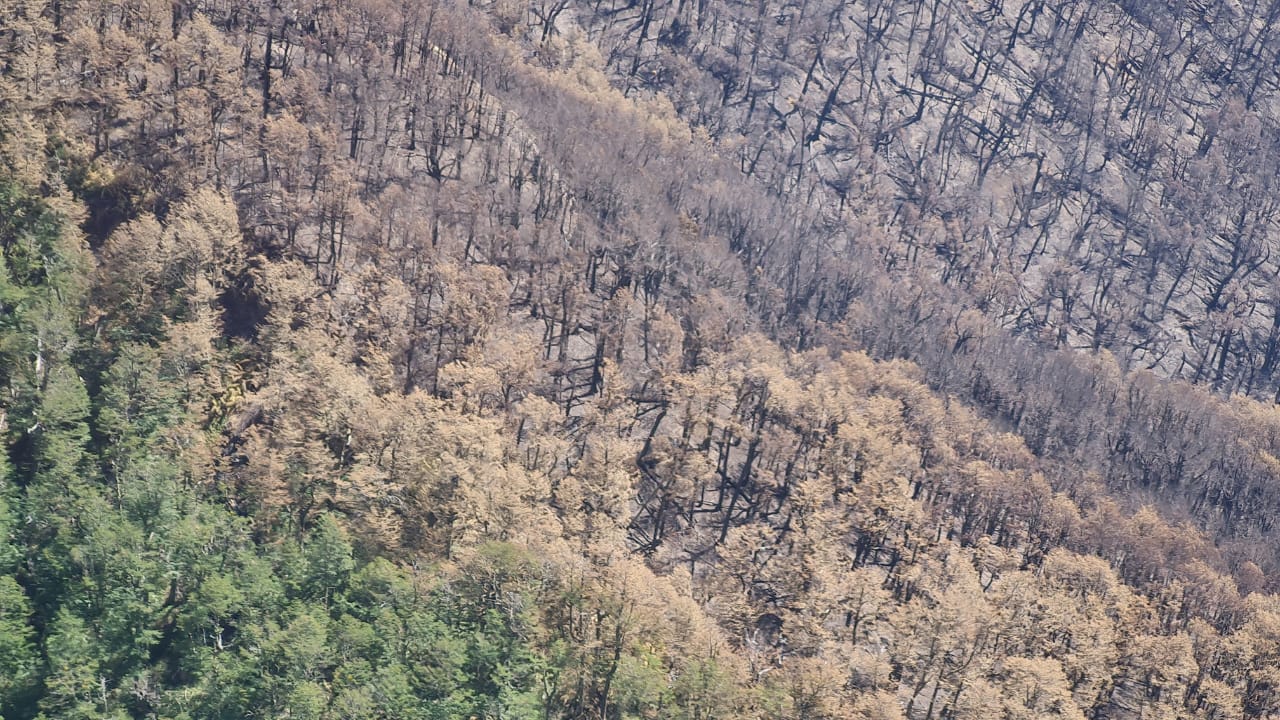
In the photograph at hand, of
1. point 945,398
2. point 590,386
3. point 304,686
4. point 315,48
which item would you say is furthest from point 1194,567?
point 315,48

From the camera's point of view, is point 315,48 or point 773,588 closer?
point 773,588

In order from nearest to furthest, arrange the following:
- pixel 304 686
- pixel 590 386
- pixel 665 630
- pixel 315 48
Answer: pixel 304 686 < pixel 665 630 < pixel 590 386 < pixel 315 48

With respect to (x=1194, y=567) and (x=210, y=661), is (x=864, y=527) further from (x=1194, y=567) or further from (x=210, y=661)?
(x=210, y=661)

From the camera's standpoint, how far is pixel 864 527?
11500 centimetres

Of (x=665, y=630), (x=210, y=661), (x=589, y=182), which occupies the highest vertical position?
(x=589, y=182)

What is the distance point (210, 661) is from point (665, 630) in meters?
33.0

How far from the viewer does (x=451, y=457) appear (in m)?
91.6

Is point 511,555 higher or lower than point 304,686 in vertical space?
higher

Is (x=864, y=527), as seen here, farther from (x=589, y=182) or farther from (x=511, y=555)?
(x=589, y=182)

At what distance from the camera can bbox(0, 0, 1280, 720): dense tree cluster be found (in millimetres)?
80875

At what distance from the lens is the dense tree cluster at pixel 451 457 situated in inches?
3184

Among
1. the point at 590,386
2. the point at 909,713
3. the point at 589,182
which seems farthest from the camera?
the point at 589,182

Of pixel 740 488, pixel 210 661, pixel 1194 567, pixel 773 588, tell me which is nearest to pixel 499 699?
pixel 210 661

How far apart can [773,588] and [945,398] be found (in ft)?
235
